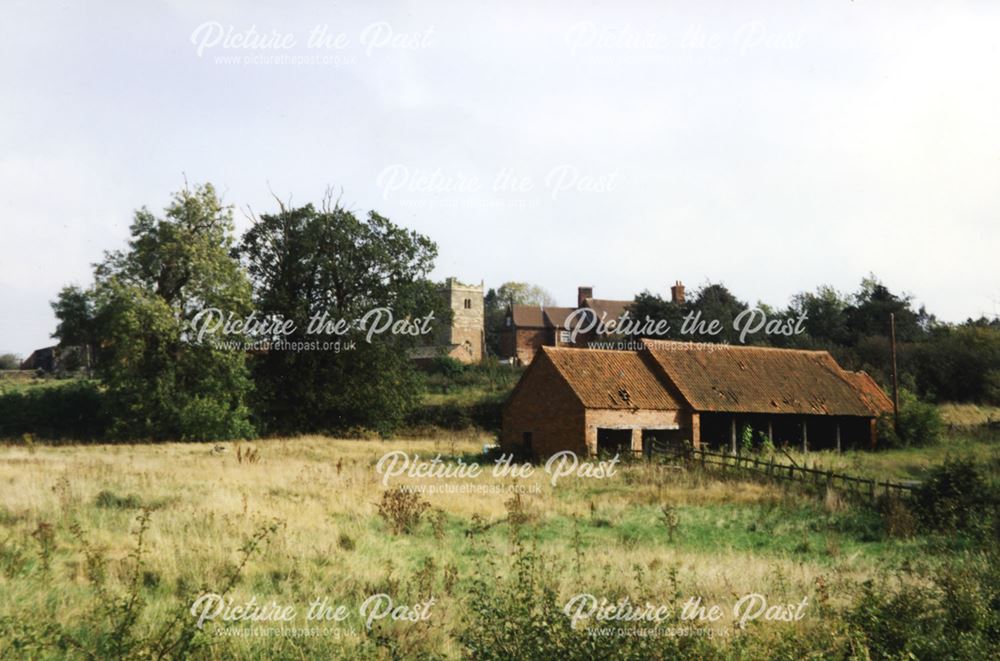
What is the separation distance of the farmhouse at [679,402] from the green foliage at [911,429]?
0.68 meters

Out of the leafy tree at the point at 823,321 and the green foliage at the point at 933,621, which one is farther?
the leafy tree at the point at 823,321

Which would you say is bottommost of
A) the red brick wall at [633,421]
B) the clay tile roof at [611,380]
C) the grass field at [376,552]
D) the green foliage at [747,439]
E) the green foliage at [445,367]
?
the grass field at [376,552]

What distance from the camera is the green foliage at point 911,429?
133 ft

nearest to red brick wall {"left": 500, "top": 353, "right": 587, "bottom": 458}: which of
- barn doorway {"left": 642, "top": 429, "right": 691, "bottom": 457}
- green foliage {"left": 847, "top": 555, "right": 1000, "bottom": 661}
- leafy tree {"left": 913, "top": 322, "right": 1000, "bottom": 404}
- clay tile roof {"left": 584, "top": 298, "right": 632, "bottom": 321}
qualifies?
barn doorway {"left": 642, "top": 429, "right": 691, "bottom": 457}

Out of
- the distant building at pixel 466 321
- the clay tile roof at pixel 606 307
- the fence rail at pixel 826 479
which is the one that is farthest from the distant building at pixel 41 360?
the fence rail at pixel 826 479

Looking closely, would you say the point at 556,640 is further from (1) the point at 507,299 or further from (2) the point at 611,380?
(1) the point at 507,299

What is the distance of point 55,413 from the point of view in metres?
41.0

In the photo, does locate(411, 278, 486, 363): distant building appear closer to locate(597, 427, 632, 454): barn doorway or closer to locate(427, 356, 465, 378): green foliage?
locate(427, 356, 465, 378): green foliage

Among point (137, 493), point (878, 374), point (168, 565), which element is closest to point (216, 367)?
point (137, 493)

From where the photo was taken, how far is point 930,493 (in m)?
18.9

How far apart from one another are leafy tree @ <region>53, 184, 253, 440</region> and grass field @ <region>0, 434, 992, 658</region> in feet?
45.6

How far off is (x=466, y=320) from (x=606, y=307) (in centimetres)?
1504

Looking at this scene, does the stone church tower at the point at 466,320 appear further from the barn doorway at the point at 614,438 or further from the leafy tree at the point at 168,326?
the barn doorway at the point at 614,438

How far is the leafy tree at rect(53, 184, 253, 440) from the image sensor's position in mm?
37125
